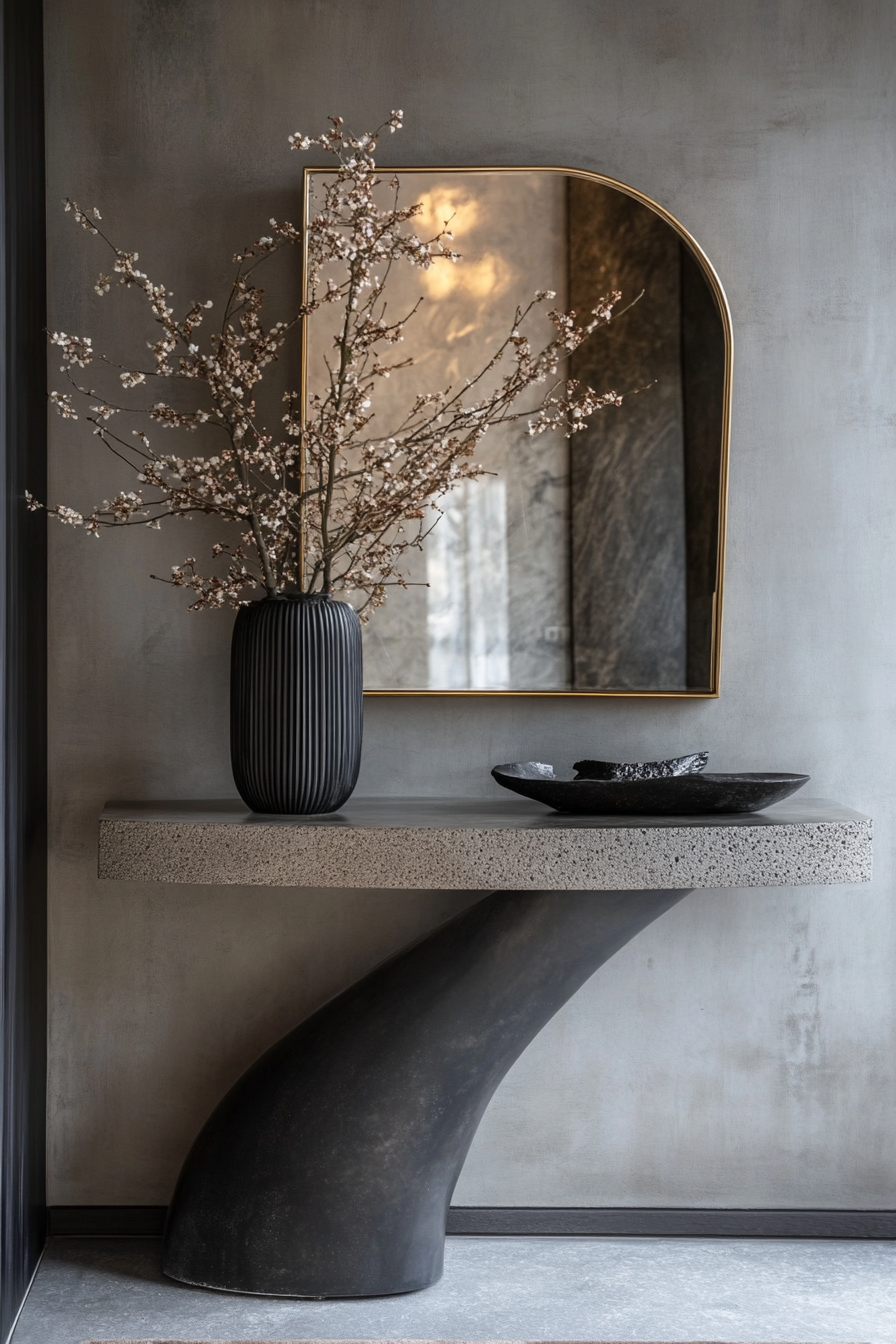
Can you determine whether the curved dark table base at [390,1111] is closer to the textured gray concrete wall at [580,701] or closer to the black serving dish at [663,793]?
the black serving dish at [663,793]

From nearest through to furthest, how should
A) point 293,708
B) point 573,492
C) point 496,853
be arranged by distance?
point 496,853
point 293,708
point 573,492

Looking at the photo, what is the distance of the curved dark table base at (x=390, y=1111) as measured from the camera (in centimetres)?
196

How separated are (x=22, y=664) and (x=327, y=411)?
0.72 metres

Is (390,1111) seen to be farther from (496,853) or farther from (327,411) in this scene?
(327,411)

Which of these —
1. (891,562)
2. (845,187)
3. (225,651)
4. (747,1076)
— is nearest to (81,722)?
(225,651)

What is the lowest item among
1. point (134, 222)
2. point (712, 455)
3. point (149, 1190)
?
point (149, 1190)

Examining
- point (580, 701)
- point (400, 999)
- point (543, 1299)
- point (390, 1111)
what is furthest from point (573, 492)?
point (543, 1299)

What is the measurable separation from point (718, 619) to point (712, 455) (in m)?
0.33

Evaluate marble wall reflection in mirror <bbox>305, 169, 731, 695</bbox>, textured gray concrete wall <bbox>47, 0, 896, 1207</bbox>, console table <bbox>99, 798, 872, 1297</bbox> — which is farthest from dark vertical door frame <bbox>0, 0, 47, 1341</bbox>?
marble wall reflection in mirror <bbox>305, 169, 731, 695</bbox>

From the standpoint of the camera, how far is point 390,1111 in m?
1.96

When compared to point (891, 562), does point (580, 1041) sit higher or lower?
lower

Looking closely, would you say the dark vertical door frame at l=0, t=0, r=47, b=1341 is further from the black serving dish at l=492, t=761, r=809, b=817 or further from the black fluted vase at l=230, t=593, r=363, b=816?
the black serving dish at l=492, t=761, r=809, b=817

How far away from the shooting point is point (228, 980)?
2.28 meters

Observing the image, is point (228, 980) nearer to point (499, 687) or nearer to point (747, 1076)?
point (499, 687)
